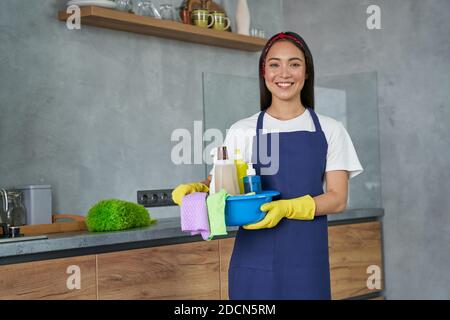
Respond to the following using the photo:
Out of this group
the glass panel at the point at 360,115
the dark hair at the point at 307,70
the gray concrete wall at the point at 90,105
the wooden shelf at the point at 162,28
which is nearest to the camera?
the dark hair at the point at 307,70

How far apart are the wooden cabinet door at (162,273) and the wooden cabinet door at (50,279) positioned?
0.23ft

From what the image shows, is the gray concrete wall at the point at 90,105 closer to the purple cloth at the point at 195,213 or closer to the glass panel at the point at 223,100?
the glass panel at the point at 223,100

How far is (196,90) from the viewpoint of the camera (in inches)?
160

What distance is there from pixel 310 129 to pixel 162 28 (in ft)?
5.33

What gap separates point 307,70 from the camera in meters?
2.27

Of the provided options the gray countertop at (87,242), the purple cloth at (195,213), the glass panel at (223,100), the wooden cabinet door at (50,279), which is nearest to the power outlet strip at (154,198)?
the glass panel at (223,100)

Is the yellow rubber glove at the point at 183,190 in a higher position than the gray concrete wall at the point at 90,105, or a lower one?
lower

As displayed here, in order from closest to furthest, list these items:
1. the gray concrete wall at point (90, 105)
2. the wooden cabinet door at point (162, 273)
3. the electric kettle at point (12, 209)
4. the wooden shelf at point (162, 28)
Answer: the wooden cabinet door at point (162, 273) < the electric kettle at point (12, 209) < the gray concrete wall at point (90, 105) < the wooden shelf at point (162, 28)

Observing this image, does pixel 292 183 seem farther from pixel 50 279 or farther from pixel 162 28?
pixel 162 28

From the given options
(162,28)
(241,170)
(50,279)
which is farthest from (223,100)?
(241,170)

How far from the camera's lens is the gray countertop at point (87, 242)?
249 centimetres

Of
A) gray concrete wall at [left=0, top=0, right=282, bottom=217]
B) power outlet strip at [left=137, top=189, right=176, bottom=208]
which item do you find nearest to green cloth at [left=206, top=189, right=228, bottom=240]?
gray concrete wall at [left=0, top=0, right=282, bottom=217]

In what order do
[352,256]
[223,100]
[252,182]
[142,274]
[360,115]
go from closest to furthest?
1. [252,182]
2. [142,274]
3. [352,256]
4. [223,100]
5. [360,115]

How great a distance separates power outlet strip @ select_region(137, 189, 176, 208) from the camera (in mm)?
3744
